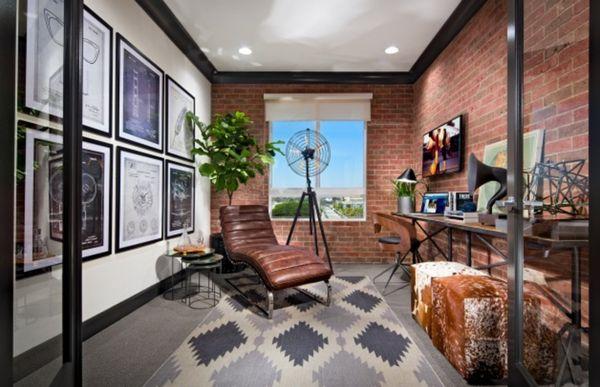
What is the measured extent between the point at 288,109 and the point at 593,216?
3776 millimetres

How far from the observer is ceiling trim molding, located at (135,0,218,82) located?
2.65 metres

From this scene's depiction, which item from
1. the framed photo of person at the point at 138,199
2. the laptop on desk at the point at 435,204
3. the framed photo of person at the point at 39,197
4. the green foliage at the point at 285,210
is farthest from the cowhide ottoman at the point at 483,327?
the green foliage at the point at 285,210

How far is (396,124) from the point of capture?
14.0ft

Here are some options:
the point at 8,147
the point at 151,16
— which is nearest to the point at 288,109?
the point at 151,16

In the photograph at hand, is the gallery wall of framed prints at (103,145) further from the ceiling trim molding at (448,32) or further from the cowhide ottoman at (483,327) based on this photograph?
the ceiling trim molding at (448,32)

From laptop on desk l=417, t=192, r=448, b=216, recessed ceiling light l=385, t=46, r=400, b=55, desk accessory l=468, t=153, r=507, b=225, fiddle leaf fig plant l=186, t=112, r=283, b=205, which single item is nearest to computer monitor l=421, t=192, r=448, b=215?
laptop on desk l=417, t=192, r=448, b=216

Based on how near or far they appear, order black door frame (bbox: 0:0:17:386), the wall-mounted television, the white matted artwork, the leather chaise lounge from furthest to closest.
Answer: the wall-mounted television → the leather chaise lounge → the white matted artwork → black door frame (bbox: 0:0:17:386)

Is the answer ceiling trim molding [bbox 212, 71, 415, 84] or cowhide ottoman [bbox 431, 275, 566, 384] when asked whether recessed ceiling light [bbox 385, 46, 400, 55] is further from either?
cowhide ottoman [bbox 431, 275, 566, 384]

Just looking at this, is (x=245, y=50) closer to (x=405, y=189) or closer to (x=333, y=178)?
(x=333, y=178)

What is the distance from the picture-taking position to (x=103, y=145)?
84.7 inches

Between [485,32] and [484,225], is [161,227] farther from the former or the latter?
[485,32]

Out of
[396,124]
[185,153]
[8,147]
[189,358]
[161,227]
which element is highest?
[396,124]

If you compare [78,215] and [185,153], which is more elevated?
[185,153]

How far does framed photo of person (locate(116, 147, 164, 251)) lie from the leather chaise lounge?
679 mm
